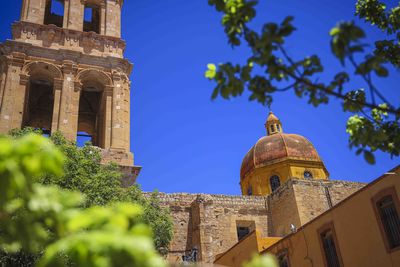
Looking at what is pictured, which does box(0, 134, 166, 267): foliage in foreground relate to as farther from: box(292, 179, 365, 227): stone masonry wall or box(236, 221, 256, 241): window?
box(236, 221, 256, 241): window

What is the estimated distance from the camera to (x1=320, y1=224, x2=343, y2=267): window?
1107 cm

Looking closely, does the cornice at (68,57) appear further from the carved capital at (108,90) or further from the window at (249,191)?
the window at (249,191)

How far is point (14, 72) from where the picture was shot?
17453mm

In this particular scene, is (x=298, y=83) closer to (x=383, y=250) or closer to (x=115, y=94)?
(x=383, y=250)

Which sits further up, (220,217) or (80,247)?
(220,217)

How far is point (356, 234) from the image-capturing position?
10.4m

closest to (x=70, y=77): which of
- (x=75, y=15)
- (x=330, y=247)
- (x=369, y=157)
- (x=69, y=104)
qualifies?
(x=69, y=104)

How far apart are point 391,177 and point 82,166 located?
856 centimetres

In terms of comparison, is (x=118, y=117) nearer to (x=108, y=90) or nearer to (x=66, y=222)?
(x=108, y=90)

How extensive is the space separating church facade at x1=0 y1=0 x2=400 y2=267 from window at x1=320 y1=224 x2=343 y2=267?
0.04 metres

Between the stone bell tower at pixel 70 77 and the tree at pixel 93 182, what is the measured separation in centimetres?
248

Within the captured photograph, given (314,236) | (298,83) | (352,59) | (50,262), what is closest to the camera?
(50,262)

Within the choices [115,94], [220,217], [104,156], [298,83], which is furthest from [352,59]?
[220,217]

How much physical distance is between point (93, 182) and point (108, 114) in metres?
6.86
